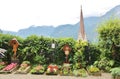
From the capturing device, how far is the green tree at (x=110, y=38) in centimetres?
2167

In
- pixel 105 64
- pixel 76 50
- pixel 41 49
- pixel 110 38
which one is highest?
pixel 110 38

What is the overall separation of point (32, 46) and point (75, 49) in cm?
343

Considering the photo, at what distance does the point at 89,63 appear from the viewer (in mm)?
22938

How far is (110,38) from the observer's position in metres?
22.0

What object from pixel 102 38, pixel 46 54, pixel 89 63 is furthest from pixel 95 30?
pixel 46 54

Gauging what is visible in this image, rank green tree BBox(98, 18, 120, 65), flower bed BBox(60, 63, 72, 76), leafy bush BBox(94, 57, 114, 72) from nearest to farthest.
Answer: flower bed BBox(60, 63, 72, 76), leafy bush BBox(94, 57, 114, 72), green tree BBox(98, 18, 120, 65)

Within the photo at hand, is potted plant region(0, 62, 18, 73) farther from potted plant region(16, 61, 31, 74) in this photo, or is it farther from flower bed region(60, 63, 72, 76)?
flower bed region(60, 63, 72, 76)

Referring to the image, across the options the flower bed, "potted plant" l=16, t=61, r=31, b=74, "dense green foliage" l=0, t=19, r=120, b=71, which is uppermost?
"dense green foliage" l=0, t=19, r=120, b=71

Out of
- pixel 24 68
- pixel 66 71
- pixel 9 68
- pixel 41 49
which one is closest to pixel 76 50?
pixel 41 49

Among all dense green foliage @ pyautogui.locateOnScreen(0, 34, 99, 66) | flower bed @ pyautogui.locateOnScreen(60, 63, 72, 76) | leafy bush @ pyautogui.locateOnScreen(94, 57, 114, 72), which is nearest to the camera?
flower bed @ pyautogui.locateOnScreen(60, 63, 72, 76)

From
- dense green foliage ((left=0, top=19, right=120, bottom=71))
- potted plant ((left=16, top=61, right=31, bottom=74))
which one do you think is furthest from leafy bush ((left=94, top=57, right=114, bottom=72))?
potted plant ((left=16, top=61, right=31, bottom=74))

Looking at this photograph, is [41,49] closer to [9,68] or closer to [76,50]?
[76,50]

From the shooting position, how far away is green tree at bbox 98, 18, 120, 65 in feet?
71.1

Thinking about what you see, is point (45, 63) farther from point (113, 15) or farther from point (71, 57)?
point (113, 15)
